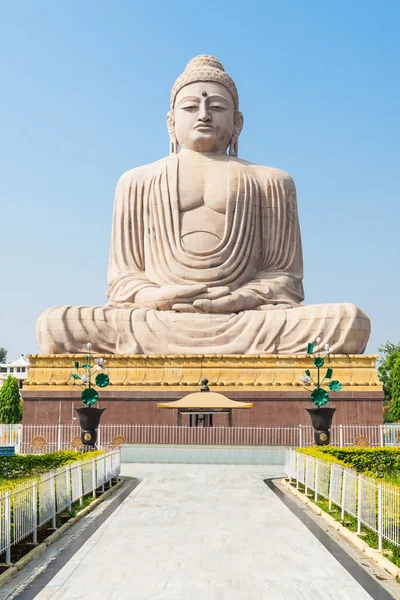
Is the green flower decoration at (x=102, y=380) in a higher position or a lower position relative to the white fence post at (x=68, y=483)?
higher

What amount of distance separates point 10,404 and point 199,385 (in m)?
23.7

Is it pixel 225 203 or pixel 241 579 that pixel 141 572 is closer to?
pixel 241 579

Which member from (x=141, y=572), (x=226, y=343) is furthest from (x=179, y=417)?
(x=141, y=572)

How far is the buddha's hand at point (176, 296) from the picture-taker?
2073 cm

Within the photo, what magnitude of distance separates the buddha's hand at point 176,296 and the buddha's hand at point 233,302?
0.62 feet

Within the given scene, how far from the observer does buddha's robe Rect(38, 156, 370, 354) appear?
20.1 meters

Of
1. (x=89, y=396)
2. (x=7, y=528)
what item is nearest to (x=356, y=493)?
(x=7, y=528)

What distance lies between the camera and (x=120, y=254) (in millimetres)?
22719

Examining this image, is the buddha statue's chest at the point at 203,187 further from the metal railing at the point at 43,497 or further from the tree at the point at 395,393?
the tree at the point at 395,393

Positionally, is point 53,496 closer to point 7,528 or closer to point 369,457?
point 7,528

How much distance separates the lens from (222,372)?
19.5m

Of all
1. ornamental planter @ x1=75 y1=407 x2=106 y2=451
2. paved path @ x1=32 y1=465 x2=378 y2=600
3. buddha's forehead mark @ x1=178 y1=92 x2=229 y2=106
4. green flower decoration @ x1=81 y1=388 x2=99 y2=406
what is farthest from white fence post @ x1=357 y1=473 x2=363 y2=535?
buddha's forehead mark @ x1=178 y1=92 x2=229 y2=106

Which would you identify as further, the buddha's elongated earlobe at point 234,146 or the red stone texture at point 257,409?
the buddha's elongated earlobe at point 234,146

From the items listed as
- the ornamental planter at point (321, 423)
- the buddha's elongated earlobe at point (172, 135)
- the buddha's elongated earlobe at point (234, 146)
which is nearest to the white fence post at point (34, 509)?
the ornamental planter at point (321, 423)
